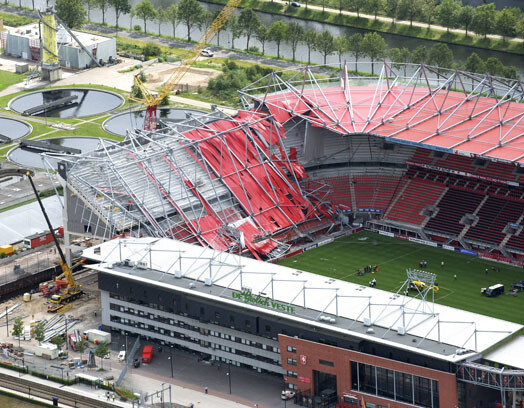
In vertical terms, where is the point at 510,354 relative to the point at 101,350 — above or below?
above

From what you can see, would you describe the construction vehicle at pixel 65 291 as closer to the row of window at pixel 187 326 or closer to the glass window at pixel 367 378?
the row of window at pixel 187 326

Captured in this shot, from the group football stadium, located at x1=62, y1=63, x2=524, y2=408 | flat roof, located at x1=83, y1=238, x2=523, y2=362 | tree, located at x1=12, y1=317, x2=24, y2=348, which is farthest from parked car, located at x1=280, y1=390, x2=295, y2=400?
tree, located at x1=12, y1=317, x2=24, y2=348

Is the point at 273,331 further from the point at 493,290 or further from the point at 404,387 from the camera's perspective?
the point at 493,290

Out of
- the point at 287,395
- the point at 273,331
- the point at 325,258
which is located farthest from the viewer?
the point at 325,258

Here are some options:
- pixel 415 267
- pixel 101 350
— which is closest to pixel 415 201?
pixel 415 267

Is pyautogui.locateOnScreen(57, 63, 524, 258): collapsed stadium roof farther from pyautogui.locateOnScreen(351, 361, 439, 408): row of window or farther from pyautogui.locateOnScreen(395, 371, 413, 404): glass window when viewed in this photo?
pyautogui.locateOnScreen(395, 371, 413, 404): glass window
